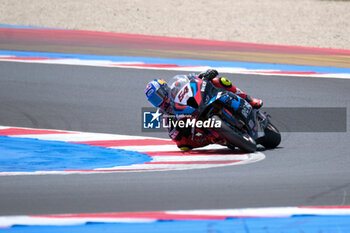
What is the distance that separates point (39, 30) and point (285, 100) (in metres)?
8.77

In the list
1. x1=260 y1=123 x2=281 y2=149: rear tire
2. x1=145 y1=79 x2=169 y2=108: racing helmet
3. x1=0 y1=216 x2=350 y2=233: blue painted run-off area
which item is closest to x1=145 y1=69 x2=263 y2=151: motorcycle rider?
x1=145 y1=79 x2=169 y2=108: racing helmet

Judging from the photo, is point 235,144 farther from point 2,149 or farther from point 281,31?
point 281,31

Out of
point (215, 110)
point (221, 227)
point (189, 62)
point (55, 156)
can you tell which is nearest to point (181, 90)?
point (215, 110)

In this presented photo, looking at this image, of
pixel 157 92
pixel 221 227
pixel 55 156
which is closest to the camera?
pixel 221 227

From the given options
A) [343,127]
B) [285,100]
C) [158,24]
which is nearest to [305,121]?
[343,127]

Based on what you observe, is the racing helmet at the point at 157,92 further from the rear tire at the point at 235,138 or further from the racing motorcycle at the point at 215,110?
the rear tire at the point at 235,138

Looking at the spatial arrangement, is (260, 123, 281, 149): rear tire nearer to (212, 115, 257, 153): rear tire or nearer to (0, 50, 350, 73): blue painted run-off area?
(212, 115, 257, 153): rear tire

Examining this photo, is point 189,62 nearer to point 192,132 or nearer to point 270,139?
point 270,139

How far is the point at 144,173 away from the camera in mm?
7035

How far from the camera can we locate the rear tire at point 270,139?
8.41 m

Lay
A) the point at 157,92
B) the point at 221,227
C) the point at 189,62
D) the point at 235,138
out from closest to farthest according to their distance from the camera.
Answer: the point at 221,227
the point at 235,138
the point at 157,92
the point at 189,62

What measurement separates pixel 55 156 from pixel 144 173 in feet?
5.28

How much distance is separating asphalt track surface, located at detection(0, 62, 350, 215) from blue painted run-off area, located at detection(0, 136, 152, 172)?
681 millimetres

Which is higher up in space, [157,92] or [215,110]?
[157,92]
